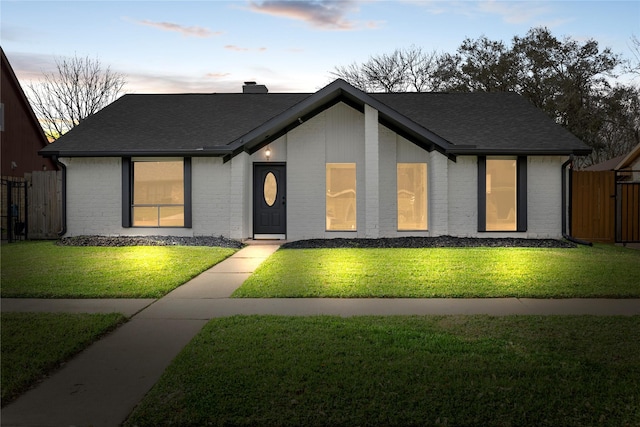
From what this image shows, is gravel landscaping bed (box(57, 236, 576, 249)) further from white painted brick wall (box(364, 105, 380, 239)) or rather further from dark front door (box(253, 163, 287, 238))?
dark front door (box(253, 163, 287, 238))

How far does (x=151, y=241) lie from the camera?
1512 cm

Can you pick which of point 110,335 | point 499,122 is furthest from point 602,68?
point 110,335

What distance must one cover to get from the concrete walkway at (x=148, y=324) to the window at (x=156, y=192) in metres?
6.93

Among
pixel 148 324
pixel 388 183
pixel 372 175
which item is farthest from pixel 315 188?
pixel 148 324

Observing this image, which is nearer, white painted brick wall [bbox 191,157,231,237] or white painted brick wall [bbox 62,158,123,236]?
white painted brick wall [bbox 191,157,231,237]

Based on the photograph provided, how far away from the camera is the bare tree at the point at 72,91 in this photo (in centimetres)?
3556

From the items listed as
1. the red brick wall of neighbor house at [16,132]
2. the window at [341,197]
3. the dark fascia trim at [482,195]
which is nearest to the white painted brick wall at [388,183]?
the window at [341,197]

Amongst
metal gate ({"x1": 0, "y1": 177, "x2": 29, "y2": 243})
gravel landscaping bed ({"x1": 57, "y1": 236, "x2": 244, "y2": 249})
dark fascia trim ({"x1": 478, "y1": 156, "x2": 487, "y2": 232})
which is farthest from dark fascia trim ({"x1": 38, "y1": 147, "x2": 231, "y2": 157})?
dark fascia trim ({"x1": 478, "y1": 156, "x2": 487, "y2": 232})

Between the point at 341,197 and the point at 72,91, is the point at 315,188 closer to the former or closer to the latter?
the point at 341,197

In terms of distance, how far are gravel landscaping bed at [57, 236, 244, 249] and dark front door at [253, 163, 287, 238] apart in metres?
1.41

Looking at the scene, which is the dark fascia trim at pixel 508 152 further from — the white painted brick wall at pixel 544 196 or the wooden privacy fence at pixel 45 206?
the wooden privacy fence at pixel 45 206

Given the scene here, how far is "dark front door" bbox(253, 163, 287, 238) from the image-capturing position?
55.1ft

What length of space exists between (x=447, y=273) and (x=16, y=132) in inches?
800

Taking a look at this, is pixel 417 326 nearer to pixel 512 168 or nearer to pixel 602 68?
pixel 512 168
